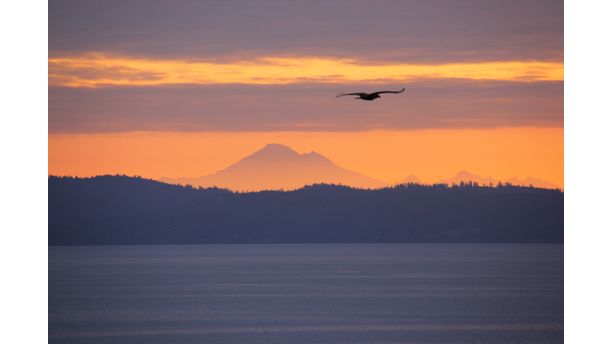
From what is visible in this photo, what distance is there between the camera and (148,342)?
48.4 meters

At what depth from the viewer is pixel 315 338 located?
5172 centimetres

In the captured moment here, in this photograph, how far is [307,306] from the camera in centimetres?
6838

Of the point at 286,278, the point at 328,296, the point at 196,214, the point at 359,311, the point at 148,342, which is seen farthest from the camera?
the point at 196,214

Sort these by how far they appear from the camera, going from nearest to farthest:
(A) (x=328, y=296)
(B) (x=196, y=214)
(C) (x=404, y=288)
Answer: (A) (x=328, y=296) → (C) (x=404, y=288) → (B) (x=196, y=214)

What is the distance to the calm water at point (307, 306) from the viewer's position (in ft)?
170

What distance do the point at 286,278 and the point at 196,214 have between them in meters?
90.3

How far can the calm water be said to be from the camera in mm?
51750

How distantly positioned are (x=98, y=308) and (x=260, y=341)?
1903 centimetres

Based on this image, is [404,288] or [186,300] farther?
[404,288]
